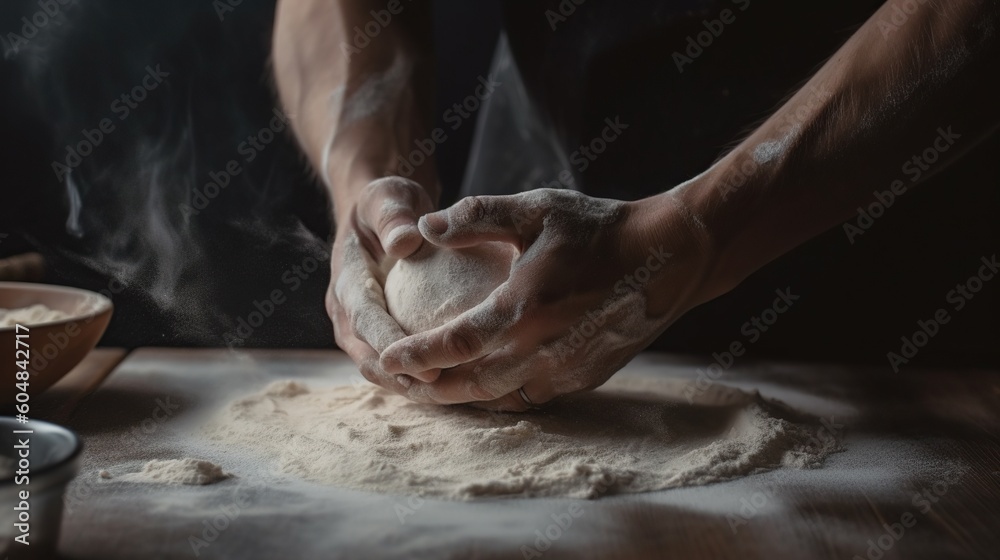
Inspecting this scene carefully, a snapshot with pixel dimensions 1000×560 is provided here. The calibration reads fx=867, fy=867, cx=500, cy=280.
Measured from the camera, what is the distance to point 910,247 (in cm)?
186

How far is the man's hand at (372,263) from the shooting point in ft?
4.27

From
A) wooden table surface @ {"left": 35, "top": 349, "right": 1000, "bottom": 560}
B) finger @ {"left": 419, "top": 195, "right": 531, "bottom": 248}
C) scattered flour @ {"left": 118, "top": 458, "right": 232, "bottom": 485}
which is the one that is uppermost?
finger @ {"left": 419, "top": 195, "right": 531, "bottom": 248}

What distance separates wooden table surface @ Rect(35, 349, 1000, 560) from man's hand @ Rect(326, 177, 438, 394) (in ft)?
0.93

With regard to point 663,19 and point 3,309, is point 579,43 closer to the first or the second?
point 663,19

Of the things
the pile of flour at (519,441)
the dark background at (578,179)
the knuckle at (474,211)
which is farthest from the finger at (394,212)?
the dark background at (578,179)

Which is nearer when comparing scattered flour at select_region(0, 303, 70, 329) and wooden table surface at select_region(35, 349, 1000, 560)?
wooden table surface at select_region(35, 349, 1000, 560)

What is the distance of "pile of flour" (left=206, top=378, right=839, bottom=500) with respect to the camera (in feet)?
3.56

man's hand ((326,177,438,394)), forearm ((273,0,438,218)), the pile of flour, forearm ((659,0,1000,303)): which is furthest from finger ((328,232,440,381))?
forearm ((659,0,1000,303))

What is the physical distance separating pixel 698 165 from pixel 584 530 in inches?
42.5

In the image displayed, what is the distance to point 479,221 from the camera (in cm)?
120

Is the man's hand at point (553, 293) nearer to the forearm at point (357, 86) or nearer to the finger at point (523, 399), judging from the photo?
the finger at point (523, 399)

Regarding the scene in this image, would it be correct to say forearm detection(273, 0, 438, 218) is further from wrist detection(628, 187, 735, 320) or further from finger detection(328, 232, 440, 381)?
wrist detection(628, 187, 735, 320)

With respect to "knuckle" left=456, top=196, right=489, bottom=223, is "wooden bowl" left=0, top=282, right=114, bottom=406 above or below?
below

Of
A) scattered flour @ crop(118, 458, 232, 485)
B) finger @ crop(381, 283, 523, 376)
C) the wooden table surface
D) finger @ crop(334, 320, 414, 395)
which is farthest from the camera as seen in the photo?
finger @ crop(334, 320, 414, 395)
